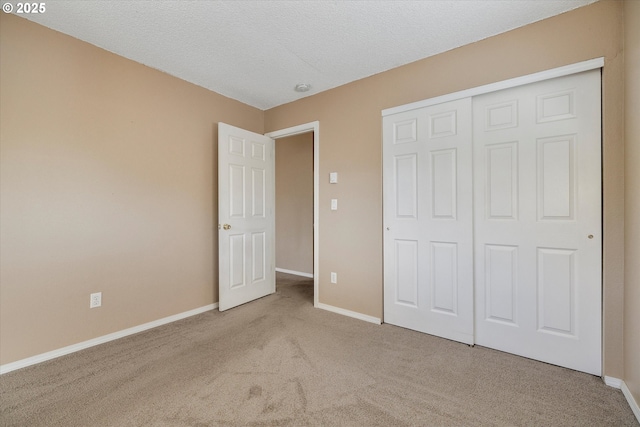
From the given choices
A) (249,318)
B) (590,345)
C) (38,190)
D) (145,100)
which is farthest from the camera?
(249,318)

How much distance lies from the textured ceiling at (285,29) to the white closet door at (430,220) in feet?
1.86

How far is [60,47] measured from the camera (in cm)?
208

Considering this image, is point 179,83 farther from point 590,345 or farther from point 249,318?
point 590,345

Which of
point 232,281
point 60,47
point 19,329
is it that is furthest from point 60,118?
point 232,281

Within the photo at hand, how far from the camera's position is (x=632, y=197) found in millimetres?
1562

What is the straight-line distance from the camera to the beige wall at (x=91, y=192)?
1.90 meters

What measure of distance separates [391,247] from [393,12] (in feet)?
6.29

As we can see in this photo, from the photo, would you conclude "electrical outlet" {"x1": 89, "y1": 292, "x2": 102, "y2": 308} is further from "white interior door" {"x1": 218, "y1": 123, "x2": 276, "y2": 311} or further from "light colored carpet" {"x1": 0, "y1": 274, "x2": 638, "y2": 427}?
"white interior door" {"x1": 218, "y1": 123, "x2": 276, "y2": 311}

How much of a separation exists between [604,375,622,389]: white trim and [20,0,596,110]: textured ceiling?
2.45 m

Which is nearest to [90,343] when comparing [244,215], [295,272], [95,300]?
[95,300]

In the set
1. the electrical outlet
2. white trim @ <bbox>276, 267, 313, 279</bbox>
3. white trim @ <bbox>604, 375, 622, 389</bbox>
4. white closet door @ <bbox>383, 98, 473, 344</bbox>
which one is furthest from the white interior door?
white trim @ <bbox>604, 375, 622, 389</bbox>

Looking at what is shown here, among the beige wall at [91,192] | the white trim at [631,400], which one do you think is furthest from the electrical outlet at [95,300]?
the white trim at [631,400]

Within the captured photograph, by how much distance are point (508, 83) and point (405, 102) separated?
807mm

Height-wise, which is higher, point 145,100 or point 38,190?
point 145,100
